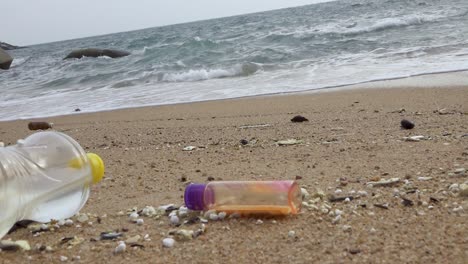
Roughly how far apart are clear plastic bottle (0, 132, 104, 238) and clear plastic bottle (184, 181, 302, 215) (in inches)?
16.8

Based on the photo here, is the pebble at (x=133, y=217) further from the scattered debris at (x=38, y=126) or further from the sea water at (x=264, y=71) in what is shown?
the sea water at (x=264, y=71)

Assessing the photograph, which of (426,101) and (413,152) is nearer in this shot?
(413,152)

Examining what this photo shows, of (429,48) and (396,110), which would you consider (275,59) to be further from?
(396,110)

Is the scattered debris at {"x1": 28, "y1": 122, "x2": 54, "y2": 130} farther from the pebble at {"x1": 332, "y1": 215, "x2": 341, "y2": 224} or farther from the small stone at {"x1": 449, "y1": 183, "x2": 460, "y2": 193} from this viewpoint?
the small stone at {"x1": 449, "y1": 183, "x2": 460, "y2": 193}

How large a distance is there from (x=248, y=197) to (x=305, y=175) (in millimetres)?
638

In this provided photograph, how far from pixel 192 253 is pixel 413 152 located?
163cm

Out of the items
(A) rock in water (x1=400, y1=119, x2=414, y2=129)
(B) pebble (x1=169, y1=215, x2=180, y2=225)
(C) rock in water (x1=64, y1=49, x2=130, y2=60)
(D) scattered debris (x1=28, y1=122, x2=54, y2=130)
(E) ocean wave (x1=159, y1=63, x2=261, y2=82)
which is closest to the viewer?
(B) pebble (x1=169, y1=215, x2=180, y2=225)

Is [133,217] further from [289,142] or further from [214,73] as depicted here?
[214,73]

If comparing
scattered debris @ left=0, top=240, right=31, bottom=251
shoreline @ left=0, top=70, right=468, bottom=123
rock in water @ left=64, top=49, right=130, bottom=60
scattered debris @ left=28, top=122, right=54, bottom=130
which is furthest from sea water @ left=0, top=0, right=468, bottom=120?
rock in water @ left=64, top=49, right=130, bottom=60

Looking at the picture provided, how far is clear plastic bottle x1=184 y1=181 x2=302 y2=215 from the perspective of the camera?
69.9 inches

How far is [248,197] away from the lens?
1868 mm

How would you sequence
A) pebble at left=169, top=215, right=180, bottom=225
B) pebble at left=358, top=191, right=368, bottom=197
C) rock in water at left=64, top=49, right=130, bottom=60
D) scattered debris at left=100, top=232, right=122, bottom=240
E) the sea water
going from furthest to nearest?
rock in water at left=64, top=49, right=130, bottom=60, the sea water, pebble at left=358, top=191, right=368, bottom=197, pebble at left=169, top=215, right=180, bottom=225, scattered debris at left=100, top=232, right=122, bottom=240

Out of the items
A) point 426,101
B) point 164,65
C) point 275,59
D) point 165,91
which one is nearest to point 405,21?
point 275,59

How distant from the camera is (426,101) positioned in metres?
4.74
